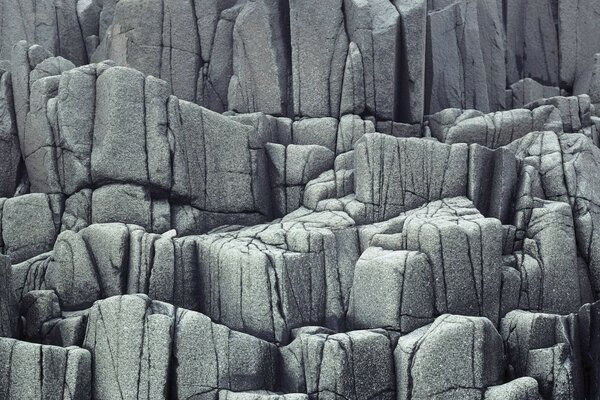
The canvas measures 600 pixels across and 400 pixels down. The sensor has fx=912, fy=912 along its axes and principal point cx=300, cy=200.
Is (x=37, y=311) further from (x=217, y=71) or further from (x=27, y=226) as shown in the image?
(x=217, y=71)

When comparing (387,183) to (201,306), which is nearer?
(201,306)

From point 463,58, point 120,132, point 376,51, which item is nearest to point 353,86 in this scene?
point 376,51

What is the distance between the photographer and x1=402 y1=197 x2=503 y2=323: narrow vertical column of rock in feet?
73.9

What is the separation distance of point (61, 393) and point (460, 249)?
33.0 ft

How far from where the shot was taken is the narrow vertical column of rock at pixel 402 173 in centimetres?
2512

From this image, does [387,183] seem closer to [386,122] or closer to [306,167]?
[306,167]

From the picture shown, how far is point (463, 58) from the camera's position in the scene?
33.0 metres

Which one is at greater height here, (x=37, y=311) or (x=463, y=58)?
(x=463, y=58)

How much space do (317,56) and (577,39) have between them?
1267 centimetres

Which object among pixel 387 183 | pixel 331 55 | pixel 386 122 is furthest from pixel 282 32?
pixel 387 183

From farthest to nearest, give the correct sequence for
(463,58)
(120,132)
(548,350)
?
1. (463,58)
2. (120,132)
3. (548,350)

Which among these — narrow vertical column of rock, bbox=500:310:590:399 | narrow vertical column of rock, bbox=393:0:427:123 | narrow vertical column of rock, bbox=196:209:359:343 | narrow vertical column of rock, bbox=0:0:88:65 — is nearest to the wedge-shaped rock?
narrow vertical column of rock, bbox=500:310:590:399

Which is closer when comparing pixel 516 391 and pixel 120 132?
pixel 516 391

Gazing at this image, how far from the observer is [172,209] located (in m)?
25.3
